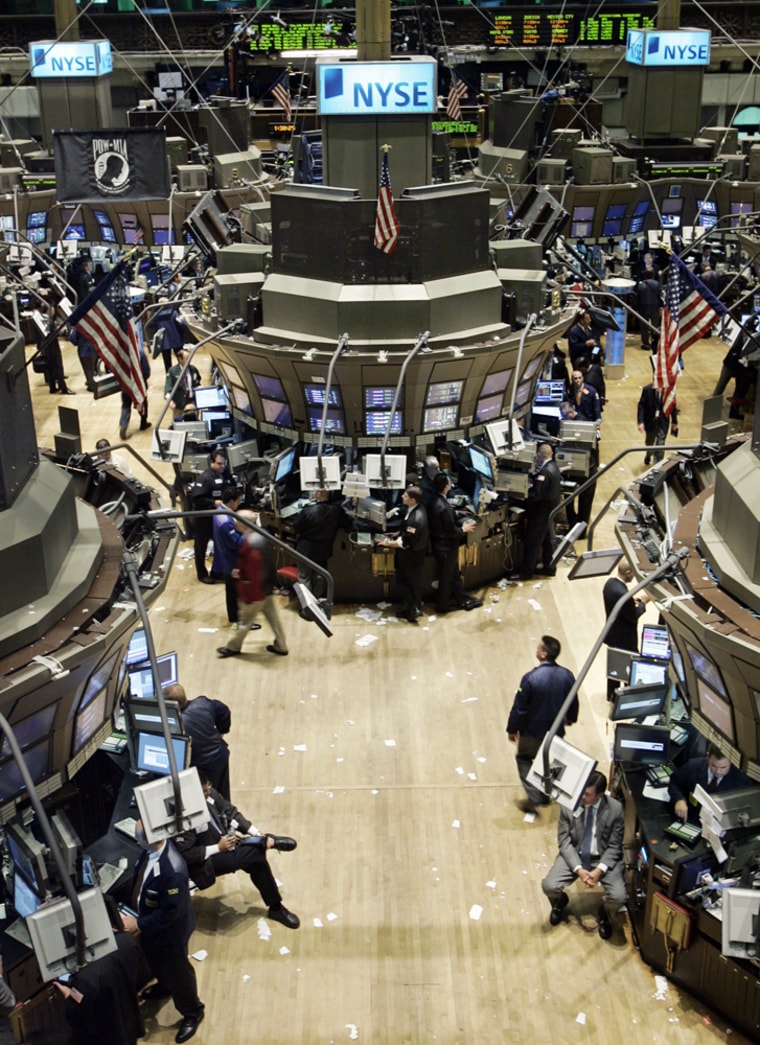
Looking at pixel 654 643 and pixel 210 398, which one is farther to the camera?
pixel 210 398

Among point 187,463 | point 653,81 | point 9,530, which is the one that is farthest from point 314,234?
point 653,81

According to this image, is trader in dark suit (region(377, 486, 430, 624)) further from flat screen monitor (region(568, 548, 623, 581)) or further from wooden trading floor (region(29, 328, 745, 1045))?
flat screen monitor (region(568, 548, 623, 581))

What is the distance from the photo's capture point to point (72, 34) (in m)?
A: 31.2

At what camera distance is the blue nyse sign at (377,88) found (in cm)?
→ 1421

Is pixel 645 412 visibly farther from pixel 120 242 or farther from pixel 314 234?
pixel 120 242

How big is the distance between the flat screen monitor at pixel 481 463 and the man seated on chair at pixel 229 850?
589 cm

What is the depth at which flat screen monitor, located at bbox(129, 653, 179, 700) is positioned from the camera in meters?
9.01

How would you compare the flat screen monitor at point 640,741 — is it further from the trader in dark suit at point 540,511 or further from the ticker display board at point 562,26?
the ticker display board at point 562,26

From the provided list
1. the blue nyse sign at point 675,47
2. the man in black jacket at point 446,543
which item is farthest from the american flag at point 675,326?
the blue nyse sign at point 675,47

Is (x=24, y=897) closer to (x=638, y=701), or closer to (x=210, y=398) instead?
(x=638, y=701)

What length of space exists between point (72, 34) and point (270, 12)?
6.53m

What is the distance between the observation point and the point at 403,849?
984 cm

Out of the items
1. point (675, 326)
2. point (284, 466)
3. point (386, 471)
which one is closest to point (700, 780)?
point (386, 471)

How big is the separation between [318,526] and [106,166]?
21.6ft
